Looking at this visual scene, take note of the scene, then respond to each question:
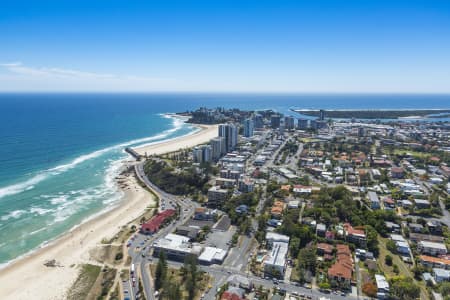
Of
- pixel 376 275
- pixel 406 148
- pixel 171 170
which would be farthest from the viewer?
pixel 406 148

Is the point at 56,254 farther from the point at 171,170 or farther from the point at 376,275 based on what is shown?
the point at 376,275

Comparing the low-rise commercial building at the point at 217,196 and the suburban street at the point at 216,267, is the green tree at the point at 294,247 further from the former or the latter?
the low-rise commercial building at the point at 217,196

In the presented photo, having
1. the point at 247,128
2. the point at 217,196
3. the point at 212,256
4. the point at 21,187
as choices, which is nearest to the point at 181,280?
the point at 212,256

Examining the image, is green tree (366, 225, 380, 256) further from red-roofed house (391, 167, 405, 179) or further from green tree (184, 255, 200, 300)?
red-roofed house (391, 167, 405, 179)

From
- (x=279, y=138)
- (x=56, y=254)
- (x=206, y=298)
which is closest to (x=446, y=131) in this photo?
(x=279, y=138)

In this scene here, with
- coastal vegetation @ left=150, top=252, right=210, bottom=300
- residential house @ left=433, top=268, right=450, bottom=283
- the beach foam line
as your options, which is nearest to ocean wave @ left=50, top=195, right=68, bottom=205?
the beach foam line

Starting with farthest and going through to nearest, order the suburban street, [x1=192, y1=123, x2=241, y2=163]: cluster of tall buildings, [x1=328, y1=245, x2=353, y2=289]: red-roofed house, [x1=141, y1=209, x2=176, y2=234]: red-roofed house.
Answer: [x1=192, y1=123, x2=241, y2=163]: cluster of tall buildings, [x1=141, y1=209, x2=176, y2=234]: red-roofed house, [x1=328, y1=245, x2=353, y2=289]: red-roofed house, the suburban street

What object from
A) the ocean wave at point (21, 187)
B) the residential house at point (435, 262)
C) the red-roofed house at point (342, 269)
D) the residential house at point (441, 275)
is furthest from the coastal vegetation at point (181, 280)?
the ocean wave at point (21, 187)
